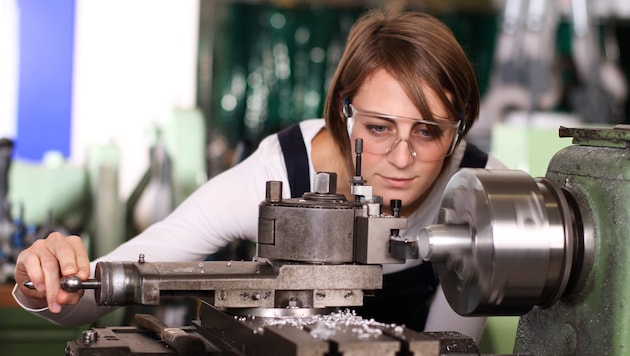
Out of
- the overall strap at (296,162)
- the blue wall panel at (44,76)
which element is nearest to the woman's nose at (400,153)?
the overall strap at (296,162)

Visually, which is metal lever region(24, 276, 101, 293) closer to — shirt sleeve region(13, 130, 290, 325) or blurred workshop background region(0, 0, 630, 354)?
shirt sleeve region(13, 130, 290, 325)

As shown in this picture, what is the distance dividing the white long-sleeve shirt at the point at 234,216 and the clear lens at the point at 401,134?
0.20m

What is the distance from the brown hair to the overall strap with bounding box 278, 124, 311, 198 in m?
0.09

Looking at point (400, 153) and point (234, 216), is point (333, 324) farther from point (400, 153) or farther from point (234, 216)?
point (234, 216)

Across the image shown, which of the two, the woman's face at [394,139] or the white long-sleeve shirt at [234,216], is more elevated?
the woman's face at [394,139]

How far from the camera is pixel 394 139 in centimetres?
153

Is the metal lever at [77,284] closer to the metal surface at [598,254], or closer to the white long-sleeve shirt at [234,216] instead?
the white long-sleeve shirt at [234,216]

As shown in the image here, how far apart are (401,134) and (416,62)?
0.13 m

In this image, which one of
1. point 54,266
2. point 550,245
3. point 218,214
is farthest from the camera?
point 218,214

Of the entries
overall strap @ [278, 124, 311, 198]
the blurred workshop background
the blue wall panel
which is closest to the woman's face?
overall strap @ [278, 124, 311, 198]

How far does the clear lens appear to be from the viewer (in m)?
1.53

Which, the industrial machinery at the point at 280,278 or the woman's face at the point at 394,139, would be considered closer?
the industrial machinery at the point at 280,278

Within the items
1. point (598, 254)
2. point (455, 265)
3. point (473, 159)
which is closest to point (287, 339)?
point (455, 265)

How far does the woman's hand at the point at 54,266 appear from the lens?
1.22 metres
